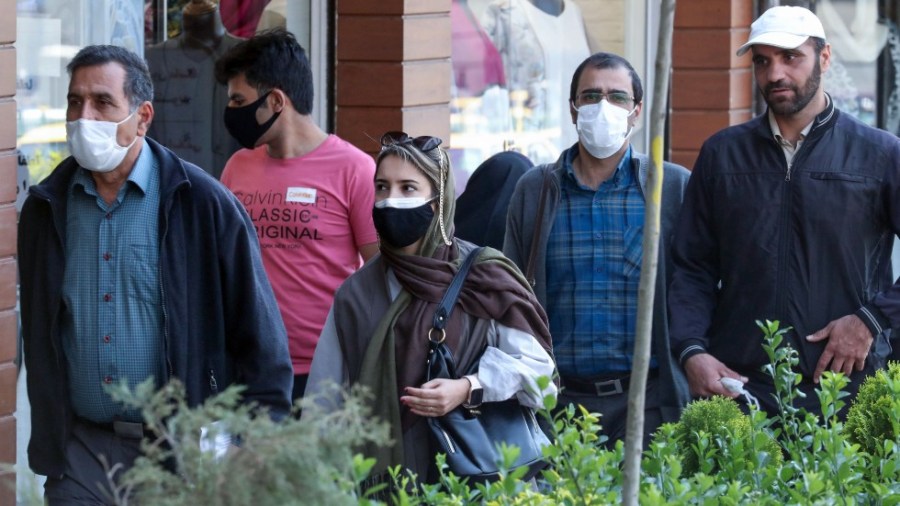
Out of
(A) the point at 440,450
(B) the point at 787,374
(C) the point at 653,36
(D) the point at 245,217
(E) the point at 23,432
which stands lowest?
(E) the point at 23,432

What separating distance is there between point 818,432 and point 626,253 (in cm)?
180

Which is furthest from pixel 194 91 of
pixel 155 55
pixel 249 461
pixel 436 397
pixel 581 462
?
pixel 249 461

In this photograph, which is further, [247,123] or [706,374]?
[247,123]

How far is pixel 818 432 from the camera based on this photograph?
3.59 metres

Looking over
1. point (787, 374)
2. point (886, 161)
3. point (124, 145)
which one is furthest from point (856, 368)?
point (124, 145)

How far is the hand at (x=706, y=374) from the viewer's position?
16.9ft

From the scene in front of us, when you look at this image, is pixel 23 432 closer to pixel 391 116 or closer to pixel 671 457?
pixel 391 116

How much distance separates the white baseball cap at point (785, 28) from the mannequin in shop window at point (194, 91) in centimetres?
291

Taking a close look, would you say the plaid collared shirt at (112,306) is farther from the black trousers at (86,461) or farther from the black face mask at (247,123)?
the black face mask at (247,123)

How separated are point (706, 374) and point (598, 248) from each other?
550 mm

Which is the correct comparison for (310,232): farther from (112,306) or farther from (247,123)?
(112,306)

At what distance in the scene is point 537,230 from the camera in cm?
545

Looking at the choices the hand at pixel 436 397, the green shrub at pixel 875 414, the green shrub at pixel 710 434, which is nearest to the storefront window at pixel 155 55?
the hand at pixel 436 397

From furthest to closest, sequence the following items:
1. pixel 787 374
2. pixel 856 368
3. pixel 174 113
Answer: pixel 174 113
pixel 856 368
pixel 787 374
